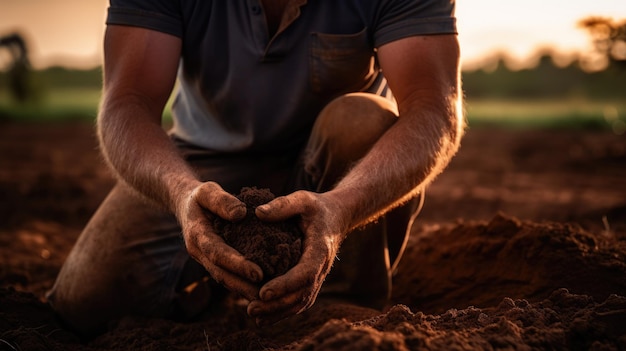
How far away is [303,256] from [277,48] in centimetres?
110

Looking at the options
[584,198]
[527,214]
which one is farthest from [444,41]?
[584,198]

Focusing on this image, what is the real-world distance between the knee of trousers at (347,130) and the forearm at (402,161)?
0.33 feet

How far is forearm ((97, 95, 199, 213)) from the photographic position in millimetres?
2100

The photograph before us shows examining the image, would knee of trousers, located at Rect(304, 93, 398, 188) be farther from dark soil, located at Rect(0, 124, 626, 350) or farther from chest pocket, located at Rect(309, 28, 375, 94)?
dark soil, located at Rect(0, 124, 626, 350)

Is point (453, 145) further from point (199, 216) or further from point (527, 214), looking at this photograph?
point (527, 214)

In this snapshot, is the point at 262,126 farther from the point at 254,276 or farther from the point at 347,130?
the point at 254,276

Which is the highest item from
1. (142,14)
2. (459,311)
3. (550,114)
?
(142,14)

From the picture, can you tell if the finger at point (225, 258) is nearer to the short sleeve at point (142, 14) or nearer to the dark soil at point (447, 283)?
the dark soil at point (447, 283)

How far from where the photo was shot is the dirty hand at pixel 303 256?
164 centimetres

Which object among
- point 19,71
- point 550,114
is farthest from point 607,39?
point 19,71

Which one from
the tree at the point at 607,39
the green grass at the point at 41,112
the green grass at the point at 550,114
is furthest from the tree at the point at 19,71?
the tree at the point at 607,39

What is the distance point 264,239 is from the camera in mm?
1714

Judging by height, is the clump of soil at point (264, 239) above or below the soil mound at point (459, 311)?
above

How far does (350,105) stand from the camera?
240cm
